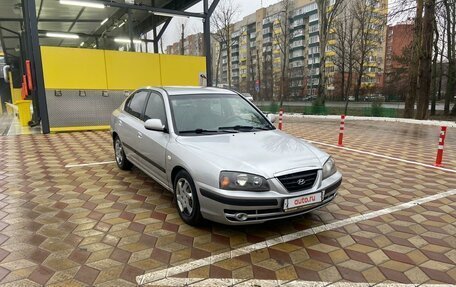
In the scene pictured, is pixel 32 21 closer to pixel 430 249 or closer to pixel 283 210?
pixel 283 210

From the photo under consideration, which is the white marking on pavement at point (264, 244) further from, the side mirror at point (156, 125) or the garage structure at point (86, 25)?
the garage structure at point (86, 25)

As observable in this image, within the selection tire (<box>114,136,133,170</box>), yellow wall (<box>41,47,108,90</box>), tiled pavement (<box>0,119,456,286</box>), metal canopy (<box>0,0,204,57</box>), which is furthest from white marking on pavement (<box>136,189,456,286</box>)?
metal canopy (<box>0,0,204,57</box>)

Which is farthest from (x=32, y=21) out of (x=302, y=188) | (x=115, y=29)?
(x=302, y=188)

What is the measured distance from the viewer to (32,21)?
9.62m

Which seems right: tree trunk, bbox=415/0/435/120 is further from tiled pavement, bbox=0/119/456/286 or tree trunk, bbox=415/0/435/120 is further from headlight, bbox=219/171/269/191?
headlight, bbox=219/171/269/191

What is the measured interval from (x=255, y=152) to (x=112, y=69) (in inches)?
378

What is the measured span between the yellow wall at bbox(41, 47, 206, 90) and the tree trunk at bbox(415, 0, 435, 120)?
1085 cm

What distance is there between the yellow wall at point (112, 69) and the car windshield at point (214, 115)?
309 inches

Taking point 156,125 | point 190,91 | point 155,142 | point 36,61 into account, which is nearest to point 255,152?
point 156,125

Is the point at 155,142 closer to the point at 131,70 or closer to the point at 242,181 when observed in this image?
the point at 242,181

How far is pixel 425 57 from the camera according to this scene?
16.2 metres

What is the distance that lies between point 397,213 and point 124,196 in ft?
11.6

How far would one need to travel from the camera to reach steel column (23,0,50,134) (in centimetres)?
959

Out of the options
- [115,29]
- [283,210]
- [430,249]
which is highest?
[115,29]
